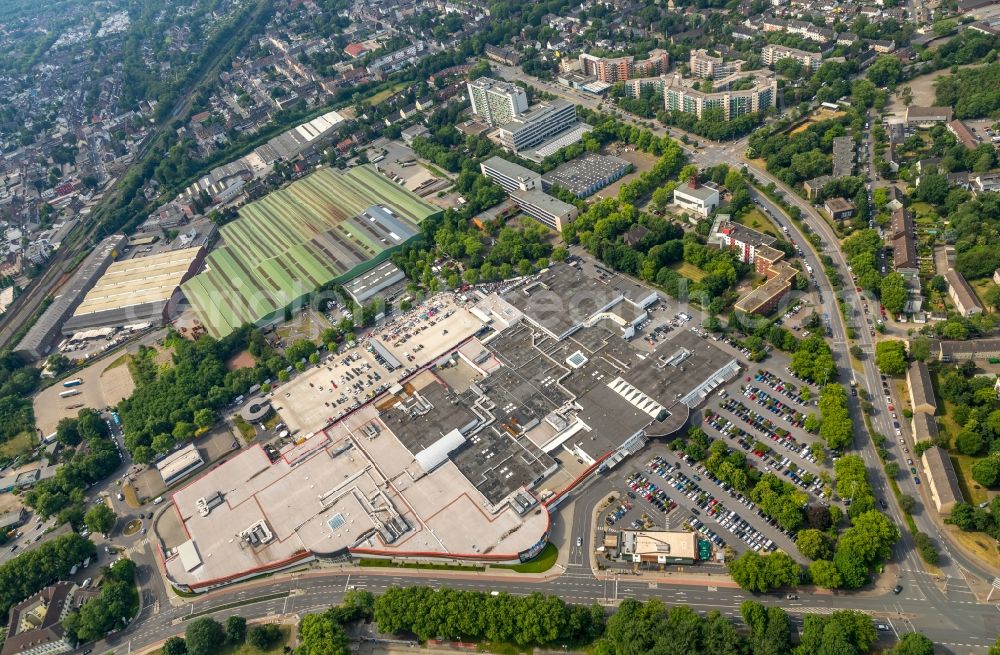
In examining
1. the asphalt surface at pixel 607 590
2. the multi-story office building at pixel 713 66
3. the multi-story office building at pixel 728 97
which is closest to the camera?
the asphalt surface at pixel 607 590

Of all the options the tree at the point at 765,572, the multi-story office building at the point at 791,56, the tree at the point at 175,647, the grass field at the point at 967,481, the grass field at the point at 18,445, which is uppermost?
the multi-story office building at the point at 791,56

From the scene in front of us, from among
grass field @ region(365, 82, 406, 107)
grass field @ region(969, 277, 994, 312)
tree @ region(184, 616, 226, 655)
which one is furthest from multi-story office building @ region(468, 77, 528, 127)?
tree @ region(184, 616, 226, 655)

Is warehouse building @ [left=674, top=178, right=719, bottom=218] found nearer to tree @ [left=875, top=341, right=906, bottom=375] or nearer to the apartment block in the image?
the apartment block

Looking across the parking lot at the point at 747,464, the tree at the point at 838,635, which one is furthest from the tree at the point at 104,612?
the tree at the point at 838,635

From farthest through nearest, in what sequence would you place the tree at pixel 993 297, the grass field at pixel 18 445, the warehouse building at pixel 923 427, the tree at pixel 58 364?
1. the tree at pixel 58 364
2. the grass field at pixel 18 445
3. the tree at pixel 993 297
4. the warehouse building at pixel 923 427

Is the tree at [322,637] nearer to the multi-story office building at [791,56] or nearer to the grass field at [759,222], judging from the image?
the grass field at [759,222]

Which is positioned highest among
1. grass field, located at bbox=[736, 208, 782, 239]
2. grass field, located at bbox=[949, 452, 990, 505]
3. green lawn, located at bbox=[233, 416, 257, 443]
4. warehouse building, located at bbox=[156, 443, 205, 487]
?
warehouse building, located at bbox=[156, 443, 205, 487]

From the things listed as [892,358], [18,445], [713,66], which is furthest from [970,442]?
[18,445]
